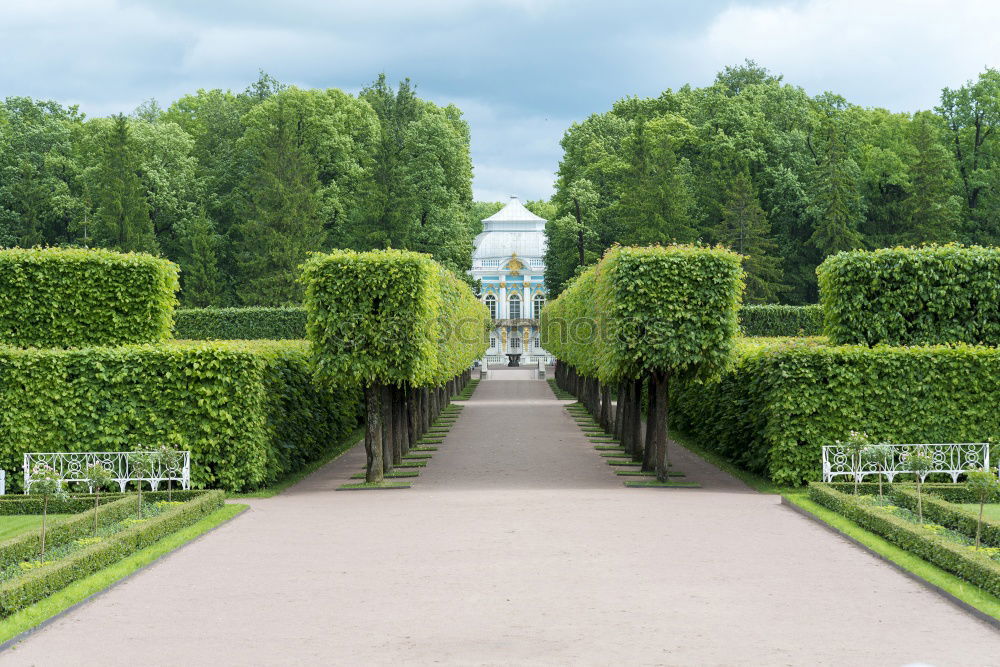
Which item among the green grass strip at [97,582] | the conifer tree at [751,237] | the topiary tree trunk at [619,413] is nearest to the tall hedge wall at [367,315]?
the green grass strip at [97,582]

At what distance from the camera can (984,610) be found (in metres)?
9.54

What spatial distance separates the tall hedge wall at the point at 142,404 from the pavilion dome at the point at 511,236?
75.8 metres

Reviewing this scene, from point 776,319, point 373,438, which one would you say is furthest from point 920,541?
point 776,319

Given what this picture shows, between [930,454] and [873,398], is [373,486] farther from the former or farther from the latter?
[930,454]

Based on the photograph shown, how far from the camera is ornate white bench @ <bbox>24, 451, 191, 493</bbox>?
1777 centimetres

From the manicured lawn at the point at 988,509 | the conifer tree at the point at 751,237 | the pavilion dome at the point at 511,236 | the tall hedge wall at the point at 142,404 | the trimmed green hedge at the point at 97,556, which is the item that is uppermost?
the pavilion dome at the point at 511,236

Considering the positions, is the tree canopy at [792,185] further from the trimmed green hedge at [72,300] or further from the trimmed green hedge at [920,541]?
the trimmed green hedge at [920,541]

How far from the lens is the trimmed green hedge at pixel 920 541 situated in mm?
10500

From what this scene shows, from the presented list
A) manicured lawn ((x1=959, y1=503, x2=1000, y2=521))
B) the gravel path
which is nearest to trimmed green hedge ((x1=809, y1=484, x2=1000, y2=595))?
the gravel path

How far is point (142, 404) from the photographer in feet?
61.3

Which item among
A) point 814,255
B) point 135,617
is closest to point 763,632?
point 135,617

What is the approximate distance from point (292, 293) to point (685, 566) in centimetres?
5263

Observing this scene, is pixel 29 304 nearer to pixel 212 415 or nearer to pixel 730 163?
pixel 212 415

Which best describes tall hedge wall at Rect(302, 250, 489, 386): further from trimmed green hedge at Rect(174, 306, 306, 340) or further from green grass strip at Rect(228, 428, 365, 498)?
trimmed green hedge at Rect(174, 306, 306, 340)
